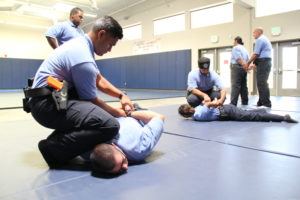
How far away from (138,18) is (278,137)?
1102 centimetres

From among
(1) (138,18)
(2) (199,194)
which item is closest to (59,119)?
(2) (199,194)

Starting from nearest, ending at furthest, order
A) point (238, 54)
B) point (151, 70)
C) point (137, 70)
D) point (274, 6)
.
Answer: point (238, 54) < point (274, 6) < point (151, 70) < point (137, 70)

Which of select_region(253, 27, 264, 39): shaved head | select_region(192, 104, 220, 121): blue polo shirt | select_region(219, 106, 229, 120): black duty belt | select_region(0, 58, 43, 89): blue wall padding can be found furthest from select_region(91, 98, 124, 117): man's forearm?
select_region(0, 58, 43, 89): blue wall padding

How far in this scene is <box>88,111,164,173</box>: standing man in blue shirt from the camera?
4.82 ft

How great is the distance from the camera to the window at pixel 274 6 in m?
7.46

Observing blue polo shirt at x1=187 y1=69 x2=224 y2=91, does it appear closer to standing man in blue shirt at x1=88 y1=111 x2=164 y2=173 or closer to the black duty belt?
the black duty belt

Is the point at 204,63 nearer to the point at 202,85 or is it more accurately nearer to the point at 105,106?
the point at 202,85

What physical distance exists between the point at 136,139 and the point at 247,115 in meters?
1.97

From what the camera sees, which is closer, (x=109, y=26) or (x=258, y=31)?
(x=109, y=26)

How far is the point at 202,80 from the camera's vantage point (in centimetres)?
388

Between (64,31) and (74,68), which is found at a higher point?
(64,31)

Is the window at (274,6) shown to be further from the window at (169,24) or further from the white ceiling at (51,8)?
the white ceiling at (51,8)

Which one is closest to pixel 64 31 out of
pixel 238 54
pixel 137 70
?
pixel 238 54

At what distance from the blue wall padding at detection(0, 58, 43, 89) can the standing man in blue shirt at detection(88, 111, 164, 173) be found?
13565 mm
